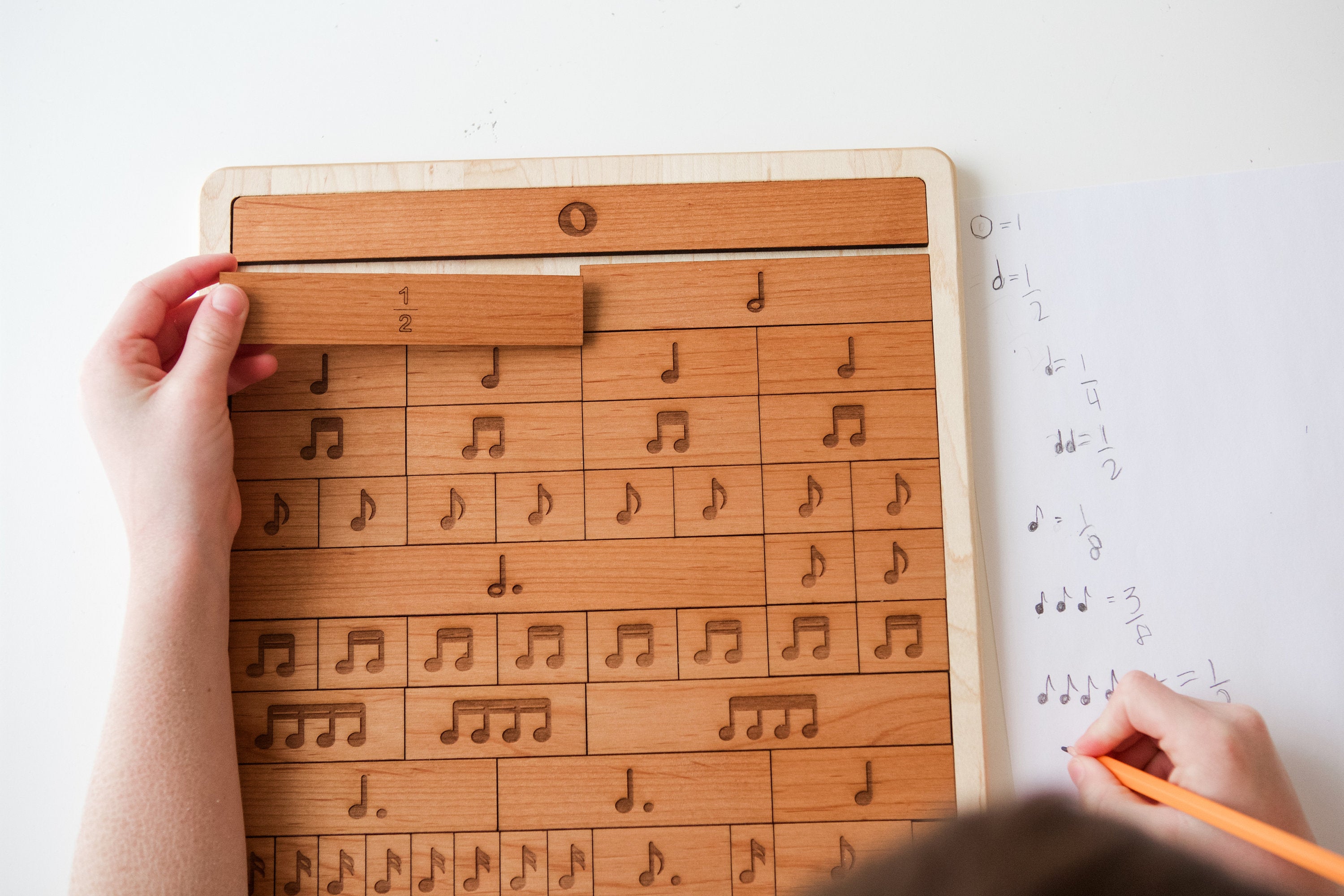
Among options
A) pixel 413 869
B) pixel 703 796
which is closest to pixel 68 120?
pixel 413 869

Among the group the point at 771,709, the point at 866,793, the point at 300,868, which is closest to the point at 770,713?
the point at 771,709

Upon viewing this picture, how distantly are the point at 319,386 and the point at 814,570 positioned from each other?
0.48 m

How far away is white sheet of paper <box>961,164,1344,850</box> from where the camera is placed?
2.29 ft

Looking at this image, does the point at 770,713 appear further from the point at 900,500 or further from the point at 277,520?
the point at 277,520

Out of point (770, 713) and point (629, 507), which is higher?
point (629, 507)

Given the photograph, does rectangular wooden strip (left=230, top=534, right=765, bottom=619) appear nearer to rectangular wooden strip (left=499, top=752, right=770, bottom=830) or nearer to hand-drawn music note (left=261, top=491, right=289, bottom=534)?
hand-drawn music note (left=261, top=491, right=289, bottom=534)

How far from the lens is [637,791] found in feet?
2.20

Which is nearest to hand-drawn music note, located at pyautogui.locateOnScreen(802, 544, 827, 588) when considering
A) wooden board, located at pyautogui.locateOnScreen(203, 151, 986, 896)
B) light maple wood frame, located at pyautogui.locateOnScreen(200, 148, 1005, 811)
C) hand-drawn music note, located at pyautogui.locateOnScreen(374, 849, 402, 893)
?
wooden board, located at pyautogui.locateOnScreen(203, 151, 986, 896)

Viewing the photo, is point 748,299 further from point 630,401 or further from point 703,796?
point 703,796

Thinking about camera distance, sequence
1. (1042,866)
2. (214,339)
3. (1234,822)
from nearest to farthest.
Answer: (1042,866), (1234,822), (214,339)

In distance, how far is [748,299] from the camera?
705mm

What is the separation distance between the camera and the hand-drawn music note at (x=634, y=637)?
0.68 meters

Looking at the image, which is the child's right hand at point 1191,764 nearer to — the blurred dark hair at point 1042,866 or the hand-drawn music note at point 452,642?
the blurred dark hair at point 1042,866

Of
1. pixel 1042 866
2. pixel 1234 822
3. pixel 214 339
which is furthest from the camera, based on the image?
pixel 214 339
